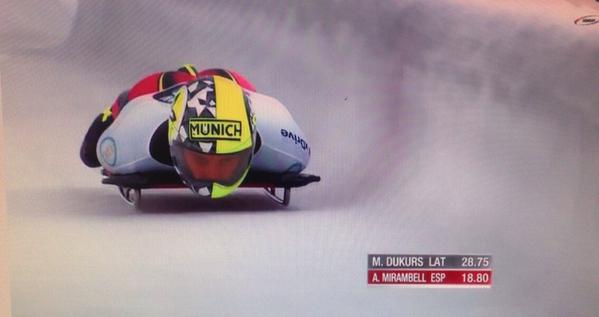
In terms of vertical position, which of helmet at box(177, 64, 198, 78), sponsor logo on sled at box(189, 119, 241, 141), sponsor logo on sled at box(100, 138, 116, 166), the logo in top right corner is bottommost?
sponsor logo on sled at box(100, 138, 116, 166)

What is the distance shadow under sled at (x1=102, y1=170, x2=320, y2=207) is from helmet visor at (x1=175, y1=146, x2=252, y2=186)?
3 centimetres

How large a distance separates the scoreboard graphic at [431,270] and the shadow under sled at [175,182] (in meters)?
0.21

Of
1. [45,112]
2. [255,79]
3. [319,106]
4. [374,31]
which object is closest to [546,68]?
[374,31]

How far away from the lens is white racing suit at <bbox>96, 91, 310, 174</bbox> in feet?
3.12

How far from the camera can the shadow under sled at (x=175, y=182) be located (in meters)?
0.96

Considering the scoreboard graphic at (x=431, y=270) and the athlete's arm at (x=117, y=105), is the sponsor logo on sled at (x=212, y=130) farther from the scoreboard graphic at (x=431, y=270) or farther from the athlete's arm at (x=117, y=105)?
the scoreboard graphic at (x=431, y=270)

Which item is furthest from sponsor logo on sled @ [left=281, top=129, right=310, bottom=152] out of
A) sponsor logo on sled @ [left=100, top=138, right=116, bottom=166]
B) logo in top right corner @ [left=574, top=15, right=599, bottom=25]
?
logo in top right corner @ [left=574, top=15, right=599, bottom=25]

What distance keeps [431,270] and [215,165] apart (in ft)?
1.60

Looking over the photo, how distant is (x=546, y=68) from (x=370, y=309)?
0.61 meters

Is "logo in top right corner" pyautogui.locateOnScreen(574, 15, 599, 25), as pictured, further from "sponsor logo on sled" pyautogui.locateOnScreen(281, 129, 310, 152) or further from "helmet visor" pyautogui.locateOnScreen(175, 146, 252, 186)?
"helmet visor" pyautogui.locateOnScreen(175, 146, 252, 186)

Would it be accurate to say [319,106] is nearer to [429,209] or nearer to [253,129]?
[253,129]

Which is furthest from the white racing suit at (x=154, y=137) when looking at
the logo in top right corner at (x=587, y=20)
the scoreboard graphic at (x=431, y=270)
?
the logo in top right corner at (x=587, y=20)

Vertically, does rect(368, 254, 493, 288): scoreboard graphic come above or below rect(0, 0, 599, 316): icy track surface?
below

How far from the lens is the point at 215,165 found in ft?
3.05
